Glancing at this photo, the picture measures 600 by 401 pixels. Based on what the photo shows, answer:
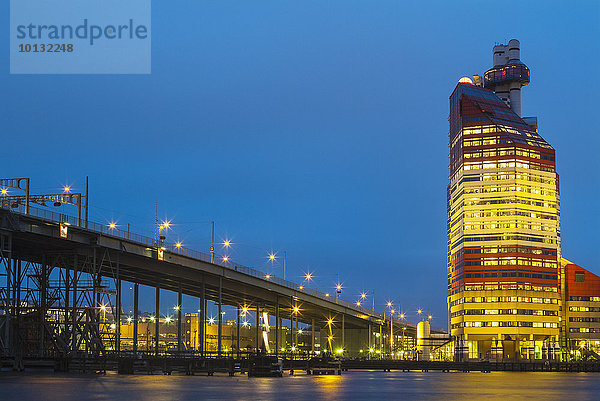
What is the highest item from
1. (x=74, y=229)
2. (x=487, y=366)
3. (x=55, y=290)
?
(x=74, y=229)

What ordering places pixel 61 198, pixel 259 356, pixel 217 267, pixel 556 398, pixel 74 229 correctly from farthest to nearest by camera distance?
pixel 217 267
pixel 61 198
pixel 74 229
pixel 259 356
pixel 556 398

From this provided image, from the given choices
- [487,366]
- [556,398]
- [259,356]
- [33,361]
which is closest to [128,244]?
[33,361]

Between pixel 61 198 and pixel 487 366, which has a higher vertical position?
pixel 61 198

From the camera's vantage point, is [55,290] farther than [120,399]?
Yes

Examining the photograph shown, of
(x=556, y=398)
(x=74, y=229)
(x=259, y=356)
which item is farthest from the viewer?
(x=74, y=229)

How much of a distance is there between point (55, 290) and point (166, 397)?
7465 cm

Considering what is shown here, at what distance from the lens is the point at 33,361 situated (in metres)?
94.8

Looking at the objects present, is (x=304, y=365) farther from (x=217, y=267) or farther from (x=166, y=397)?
(x=166, y=397)

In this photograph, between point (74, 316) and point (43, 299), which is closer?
point (74, 316)

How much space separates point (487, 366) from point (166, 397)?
4264 inches

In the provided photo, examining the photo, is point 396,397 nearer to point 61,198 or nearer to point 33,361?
point 33,361

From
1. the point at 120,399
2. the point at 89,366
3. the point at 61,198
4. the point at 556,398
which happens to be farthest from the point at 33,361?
the point at 556,398

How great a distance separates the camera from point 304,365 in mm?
130750

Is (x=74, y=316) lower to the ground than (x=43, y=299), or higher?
lower
